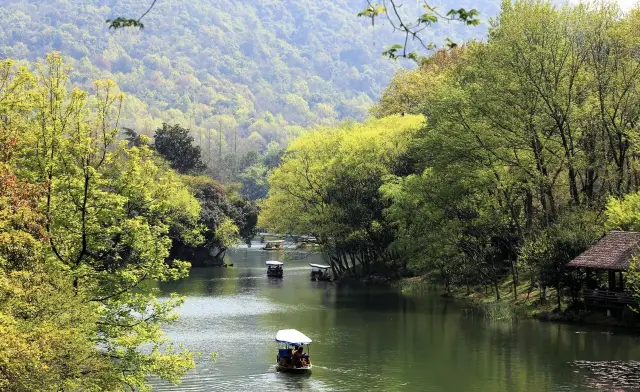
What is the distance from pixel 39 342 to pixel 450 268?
45740 mm

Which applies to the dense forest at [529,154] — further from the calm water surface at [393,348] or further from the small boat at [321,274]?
the small boat at [321,274]

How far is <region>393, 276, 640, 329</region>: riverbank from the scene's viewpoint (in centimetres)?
4775

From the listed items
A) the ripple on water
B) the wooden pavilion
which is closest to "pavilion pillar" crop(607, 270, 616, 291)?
the wooden pavilion

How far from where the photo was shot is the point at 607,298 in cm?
4706

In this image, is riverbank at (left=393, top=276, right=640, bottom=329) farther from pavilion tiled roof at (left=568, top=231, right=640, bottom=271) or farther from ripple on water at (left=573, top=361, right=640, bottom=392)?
ripple on water at (left=573, top=361, right=640, bottom=392)

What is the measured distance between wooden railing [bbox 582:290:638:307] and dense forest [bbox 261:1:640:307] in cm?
138

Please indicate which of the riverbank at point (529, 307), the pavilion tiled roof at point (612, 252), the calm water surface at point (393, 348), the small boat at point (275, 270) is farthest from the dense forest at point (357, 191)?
the small boat at point (275, 270)

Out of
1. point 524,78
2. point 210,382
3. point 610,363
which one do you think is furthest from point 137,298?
point 524,78

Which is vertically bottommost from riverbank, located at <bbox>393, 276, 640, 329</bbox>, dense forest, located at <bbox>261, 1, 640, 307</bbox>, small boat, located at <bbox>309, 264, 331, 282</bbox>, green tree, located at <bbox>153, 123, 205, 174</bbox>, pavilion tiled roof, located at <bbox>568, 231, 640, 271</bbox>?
riverbank, located at <bbox>393, 276, 640, 329</bbox>

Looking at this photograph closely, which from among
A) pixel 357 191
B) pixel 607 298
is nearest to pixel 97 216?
pixel 607 298

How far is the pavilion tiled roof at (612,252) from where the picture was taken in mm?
44750

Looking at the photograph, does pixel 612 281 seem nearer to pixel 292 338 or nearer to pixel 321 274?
pixel 292 338

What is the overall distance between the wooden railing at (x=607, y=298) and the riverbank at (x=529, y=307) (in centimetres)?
79

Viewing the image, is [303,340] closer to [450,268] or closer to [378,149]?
[450,268]
